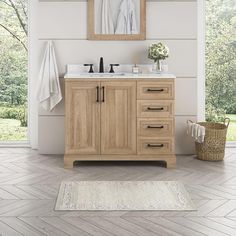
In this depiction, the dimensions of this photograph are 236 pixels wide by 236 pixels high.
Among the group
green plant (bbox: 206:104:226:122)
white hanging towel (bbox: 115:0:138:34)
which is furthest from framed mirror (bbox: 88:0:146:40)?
green plant (bbox: 206:104:226:122)

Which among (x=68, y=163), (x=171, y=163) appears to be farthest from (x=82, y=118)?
(x=171, y=163)

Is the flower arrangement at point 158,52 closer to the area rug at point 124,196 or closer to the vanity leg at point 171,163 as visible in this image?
the vanity leg at point 171,163

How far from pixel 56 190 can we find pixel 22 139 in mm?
1854

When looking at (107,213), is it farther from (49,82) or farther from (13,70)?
(13,70)

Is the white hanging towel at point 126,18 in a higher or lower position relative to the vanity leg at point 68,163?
higher

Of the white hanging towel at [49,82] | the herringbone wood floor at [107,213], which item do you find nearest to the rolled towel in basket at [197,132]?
the herringbone wood floor at [107,213]

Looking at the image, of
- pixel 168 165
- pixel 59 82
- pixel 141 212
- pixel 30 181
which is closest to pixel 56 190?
pixel 30 181

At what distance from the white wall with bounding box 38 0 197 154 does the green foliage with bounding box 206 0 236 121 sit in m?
0.37

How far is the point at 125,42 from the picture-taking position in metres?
5.36

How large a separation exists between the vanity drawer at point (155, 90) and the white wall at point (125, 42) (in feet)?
2.13

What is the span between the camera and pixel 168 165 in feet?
16.0

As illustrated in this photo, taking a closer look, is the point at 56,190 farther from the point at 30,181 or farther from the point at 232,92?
the point at 232,92

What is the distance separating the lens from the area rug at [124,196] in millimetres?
3646

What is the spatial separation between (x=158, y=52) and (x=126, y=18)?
1.64 feet
